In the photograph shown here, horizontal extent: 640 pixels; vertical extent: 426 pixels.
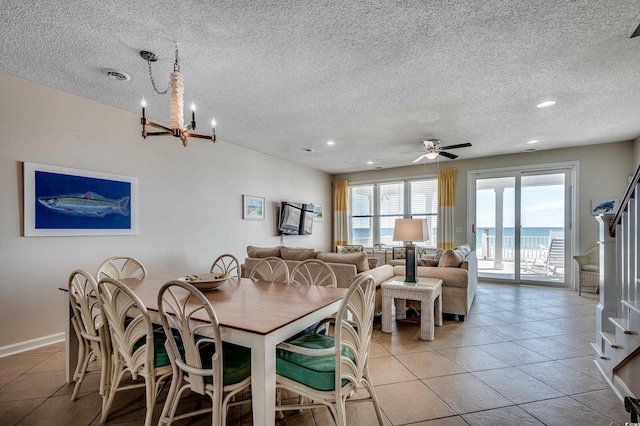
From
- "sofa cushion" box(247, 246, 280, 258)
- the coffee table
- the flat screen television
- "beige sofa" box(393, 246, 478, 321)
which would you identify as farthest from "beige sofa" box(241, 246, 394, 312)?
the flat screen television

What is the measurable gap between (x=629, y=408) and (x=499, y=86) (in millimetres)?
2792

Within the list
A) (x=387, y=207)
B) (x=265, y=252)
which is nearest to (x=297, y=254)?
(x=265, y=252)

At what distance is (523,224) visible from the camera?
6.11 m

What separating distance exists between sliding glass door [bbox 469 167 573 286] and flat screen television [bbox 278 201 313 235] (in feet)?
12.0

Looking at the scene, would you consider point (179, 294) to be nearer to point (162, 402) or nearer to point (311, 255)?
point (162, 402)

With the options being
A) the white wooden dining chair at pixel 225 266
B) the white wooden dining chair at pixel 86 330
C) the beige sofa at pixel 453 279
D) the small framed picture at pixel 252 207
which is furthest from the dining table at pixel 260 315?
the small framed picture at pixel 252 207

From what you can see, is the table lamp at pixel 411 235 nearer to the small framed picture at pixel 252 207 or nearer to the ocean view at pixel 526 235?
the small framed picture at pixel 252 207

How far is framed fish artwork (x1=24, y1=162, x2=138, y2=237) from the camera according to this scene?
2.94 meters

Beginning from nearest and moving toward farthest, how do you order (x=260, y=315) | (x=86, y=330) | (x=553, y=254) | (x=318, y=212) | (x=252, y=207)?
(x=260, y=315) → (x=86, y=330) → (x=252, y=207) → (x=553, y=254) → (x=318, y=212)

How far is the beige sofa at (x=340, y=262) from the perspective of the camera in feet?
11.4

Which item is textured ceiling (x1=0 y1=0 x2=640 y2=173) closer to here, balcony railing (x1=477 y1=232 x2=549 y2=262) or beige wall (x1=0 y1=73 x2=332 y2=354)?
beige wall (x1=0 y1=73 x2=332 y2=354)

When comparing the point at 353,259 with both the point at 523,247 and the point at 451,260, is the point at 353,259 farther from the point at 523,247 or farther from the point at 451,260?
the point at 523,247

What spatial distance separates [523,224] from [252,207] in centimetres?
546

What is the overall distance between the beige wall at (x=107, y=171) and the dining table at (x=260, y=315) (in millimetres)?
1175
